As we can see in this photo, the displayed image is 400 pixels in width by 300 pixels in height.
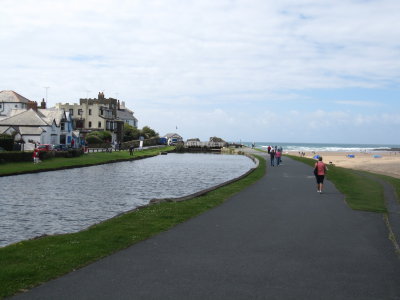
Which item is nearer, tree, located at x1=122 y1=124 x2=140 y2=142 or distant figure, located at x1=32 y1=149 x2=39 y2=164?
distant figure, located at x1=32 y1=149 x2=39 y2=164

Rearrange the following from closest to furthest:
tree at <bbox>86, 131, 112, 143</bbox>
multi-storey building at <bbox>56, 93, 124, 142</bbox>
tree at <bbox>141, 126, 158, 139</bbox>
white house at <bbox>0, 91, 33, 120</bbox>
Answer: tree at <bbox>86, 131, 112, 143</bbox> < white house at <bbox>0, 91, 33, 120</bbox> < multi-storey building at <bbox>56, 93, 124, 142</bbox> < tree at <bbox>141, 126, 158, 139</bbox>

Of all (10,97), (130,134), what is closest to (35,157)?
(10,97)

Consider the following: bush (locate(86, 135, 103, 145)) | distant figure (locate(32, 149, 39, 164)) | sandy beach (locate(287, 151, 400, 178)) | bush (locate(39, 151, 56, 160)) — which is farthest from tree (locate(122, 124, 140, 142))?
distant figure (locate(32, 149, 39, 164))

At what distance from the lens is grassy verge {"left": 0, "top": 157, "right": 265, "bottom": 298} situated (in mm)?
8859

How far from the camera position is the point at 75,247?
11.2 meters

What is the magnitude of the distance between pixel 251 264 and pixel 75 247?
172 inches

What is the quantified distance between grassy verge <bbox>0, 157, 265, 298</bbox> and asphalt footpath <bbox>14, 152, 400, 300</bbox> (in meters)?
0.39

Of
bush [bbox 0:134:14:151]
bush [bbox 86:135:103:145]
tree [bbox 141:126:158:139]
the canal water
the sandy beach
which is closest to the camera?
the canal water

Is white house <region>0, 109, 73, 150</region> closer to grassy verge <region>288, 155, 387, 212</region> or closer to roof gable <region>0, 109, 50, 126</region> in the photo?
roof gable <region>0, 109, 50, 126</region>

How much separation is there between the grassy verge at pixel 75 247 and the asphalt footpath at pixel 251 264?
1.29 feet

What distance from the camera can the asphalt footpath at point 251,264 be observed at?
8.09 m

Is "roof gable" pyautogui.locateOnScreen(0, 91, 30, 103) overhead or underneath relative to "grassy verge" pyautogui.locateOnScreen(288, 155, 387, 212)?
overhead

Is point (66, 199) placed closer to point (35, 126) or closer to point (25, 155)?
point (25, 155)

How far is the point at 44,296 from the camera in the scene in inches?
307
